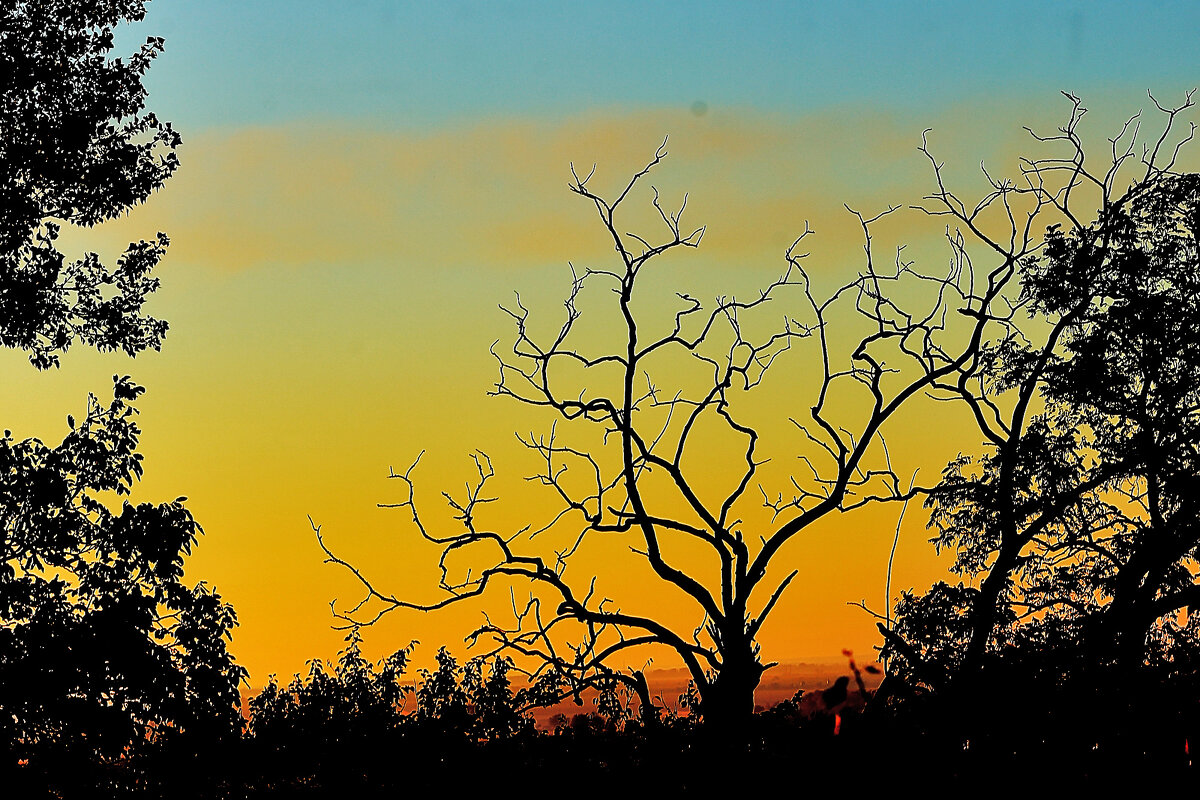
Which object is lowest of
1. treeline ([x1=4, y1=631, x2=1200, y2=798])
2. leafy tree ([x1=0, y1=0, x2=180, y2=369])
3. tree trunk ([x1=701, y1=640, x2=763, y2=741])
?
treeline ([x1=4, y1=631, x2=1200, y2=798])

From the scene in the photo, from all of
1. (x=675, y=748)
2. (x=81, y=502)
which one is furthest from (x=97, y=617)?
(x=675, y=748)

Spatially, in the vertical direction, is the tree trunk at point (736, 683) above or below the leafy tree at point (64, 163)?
below

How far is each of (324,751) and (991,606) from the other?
10427 mm

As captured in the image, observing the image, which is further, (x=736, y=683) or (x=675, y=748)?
(x=736, y=683)

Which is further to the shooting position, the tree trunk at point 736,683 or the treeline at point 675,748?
the tree trunk at point 736,683

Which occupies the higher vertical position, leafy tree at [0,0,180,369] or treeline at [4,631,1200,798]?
leafy tree at [0,0,180,369]

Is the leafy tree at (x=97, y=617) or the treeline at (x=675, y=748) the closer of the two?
the treeline at (x=675, y=748)

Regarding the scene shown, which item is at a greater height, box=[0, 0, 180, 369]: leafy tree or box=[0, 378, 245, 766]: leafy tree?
box=[0, 0, 180, 369]: leafy tree

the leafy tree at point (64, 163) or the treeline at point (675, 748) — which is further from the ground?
the leafy tree at point (64, 163)

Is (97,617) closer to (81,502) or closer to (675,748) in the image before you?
(81,502)

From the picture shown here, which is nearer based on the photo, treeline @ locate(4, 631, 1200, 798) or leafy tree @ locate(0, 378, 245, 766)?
treeline @ locate(4, 631, 1200, 798)

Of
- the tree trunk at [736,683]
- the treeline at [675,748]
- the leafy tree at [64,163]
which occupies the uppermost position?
the leafy tree at [64,163]

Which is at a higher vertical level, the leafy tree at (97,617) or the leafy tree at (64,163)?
the leafy tree at (64,163)

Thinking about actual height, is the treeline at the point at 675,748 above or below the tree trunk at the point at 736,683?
below
